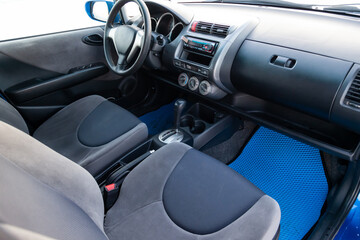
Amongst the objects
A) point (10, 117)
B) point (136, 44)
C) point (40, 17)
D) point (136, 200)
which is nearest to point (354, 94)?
point (136, 200)

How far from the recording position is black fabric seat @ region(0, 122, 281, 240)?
50 centimetres

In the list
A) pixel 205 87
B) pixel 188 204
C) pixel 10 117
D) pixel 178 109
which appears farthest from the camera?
pixel 178 109

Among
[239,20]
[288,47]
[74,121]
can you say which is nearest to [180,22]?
[239,20]

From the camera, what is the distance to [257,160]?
170 cm

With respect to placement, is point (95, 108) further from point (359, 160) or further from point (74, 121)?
point (359, 160)

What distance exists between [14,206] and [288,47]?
115 centimetres

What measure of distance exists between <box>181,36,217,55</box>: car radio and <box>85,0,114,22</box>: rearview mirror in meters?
0.83

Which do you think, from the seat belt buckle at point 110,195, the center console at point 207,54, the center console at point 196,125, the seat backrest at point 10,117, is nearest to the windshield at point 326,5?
the center console at point 207,54

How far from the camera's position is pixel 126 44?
1540 millimetres

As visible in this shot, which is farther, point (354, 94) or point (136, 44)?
point (136, 44)

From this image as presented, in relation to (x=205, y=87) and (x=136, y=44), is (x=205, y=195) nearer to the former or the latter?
(x=205, y=87)

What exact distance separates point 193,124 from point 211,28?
0.61 meters

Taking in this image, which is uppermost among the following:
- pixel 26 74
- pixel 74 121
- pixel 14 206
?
pixel 14 206

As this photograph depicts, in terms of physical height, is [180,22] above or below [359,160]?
above
